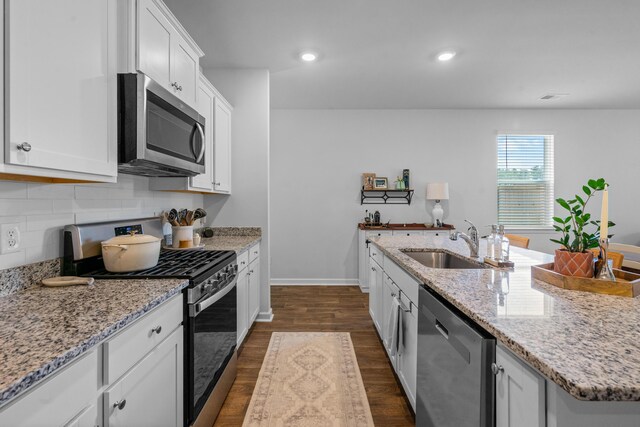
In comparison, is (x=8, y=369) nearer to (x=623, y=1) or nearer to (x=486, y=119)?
(x=623, y=1)

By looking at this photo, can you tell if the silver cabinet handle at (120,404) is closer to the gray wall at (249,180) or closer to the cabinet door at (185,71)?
the cabinet door at (185,71)

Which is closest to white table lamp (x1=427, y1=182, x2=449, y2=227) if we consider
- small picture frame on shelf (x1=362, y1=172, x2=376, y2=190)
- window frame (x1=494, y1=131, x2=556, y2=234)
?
small picture frame on shelf (x1=362, y1=172, x2=376, y2=190)

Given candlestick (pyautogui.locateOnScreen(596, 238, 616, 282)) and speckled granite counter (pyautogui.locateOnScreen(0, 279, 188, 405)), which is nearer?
speckled granite counter (pyautogui.locateOnScreen(0, 279, 188, 405))

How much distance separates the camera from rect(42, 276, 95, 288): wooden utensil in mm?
1278

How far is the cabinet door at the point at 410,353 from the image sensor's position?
64.5 inches

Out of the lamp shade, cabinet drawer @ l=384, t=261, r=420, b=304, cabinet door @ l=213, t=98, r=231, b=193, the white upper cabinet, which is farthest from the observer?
the lamp shade

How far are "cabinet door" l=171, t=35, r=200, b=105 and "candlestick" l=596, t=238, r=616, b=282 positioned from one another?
221 cm

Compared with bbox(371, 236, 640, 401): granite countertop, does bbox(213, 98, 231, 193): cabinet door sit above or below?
above

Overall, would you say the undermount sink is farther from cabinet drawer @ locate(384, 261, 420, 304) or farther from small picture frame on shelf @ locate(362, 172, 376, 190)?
small picture frame on shelf @ locate(362, 172, 376, 190)

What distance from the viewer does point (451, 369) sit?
44.6 inches

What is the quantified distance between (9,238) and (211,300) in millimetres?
839

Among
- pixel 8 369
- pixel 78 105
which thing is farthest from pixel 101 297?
pixel 78 105

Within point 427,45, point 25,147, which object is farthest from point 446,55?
point 25,147

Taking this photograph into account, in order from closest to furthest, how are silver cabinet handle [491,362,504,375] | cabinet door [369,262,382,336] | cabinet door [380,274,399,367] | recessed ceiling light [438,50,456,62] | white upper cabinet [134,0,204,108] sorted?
silver cabinet handle [491,362,504,375]
white upper cabinet [134,0,204,108]
cabinet door [380,274,399,367]
cabinet door [369,262,382,336]
recessed ceiling light [438,50,456,62]
